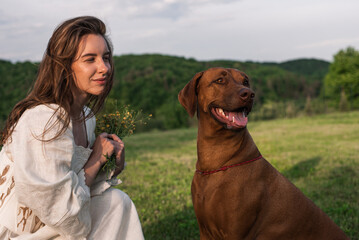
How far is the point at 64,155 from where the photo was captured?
2.08 meters

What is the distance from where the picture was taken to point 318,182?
624cm

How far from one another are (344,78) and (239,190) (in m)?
37.4

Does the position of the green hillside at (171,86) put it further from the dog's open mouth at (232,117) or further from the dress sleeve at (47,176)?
the dress sleeve at (47,176)

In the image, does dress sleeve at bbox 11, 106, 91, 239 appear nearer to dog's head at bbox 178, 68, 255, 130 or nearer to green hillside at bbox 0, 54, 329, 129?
dog's head at bbox 178, 68, 255, 130

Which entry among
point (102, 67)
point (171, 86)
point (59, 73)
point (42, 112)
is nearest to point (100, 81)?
point (102, 67)

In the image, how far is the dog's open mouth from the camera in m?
2.68

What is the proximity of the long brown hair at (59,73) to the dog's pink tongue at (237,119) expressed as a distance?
1.27 meters

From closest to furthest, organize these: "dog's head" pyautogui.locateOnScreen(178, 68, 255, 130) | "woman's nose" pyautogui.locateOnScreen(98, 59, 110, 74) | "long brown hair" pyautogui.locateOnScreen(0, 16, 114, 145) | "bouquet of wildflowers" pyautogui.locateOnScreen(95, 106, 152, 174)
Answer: "long brown hair" pyautogui.locateOnScreen(0, 16, 114, 145) < "woman's nose" pyautogui.locateOnScreen(98, 59, 110, 74) < "dog's head" pyautogui.locateOnScreen(178, 68, 255, 130) < "bouquet of wildflowers" pyautogui.locateOnScreen(95, 106, 152, 174)

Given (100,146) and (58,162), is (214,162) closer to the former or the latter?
(100,146)

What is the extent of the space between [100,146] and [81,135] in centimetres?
28

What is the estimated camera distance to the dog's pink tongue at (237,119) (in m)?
2.67

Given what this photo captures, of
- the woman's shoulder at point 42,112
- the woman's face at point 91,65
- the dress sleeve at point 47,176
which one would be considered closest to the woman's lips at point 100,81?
the woman's face at point 91,65

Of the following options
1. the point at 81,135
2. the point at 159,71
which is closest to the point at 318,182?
the point at 81,135

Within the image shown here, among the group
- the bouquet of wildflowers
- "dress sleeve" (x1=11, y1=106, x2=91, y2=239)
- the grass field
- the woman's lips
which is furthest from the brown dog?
the grass field
